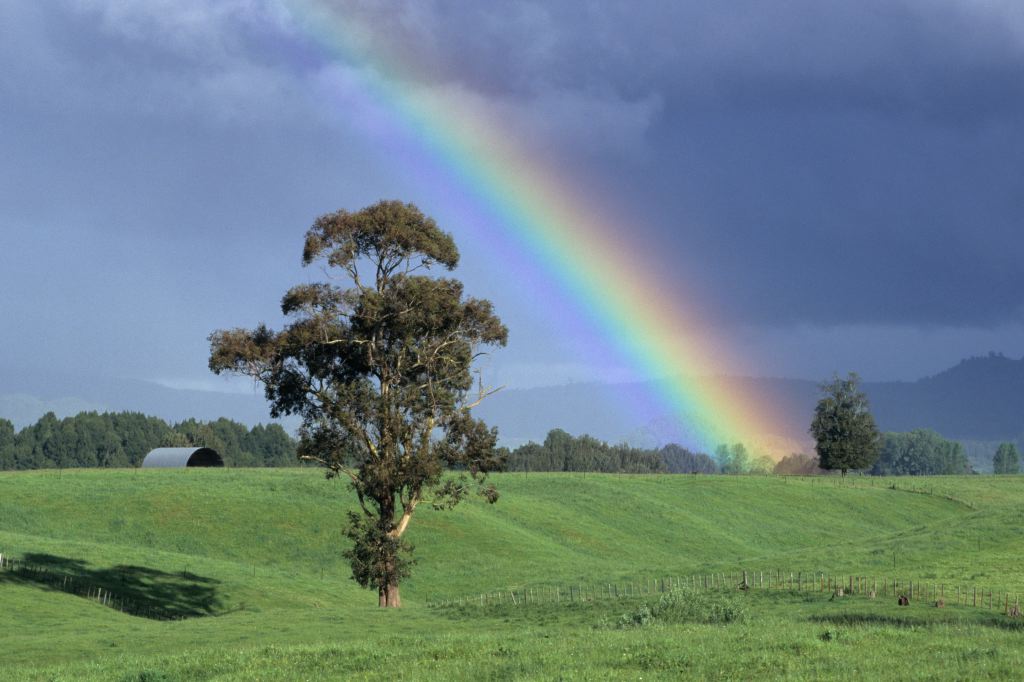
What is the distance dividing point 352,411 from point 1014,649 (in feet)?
132

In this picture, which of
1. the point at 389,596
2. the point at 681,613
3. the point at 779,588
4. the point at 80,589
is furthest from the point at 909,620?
the point at 80,589

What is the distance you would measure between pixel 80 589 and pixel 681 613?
144 ft

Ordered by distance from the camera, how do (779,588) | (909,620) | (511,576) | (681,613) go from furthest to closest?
(511,576)
(779,588)
(681,613)
(909,620)

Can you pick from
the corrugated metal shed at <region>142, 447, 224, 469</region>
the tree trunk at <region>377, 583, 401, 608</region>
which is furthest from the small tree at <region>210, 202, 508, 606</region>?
the corrugated metal shed at <region>142, 447, 224, 469</region>

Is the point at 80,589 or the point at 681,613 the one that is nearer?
the point at 681,613

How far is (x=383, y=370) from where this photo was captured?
214 feet

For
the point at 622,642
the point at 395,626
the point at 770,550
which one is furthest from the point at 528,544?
the point at 622,642

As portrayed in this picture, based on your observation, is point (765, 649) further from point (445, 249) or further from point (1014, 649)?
point (445, 249)

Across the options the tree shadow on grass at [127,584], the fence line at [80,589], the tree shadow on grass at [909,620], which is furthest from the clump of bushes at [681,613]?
the tree shadow on grass at [127,584]

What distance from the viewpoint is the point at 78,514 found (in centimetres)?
10556

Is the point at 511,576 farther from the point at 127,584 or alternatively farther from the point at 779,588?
the point at 779,588

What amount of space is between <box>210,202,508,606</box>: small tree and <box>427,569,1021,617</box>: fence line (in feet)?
Answer: 27.8

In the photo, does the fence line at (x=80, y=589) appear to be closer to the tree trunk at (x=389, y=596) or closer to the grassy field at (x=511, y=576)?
the grassy field at (x=511, y=576)

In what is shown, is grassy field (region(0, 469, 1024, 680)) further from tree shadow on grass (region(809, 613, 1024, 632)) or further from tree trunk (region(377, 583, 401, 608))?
tree trunk (region(377, 583, 401, 608))
